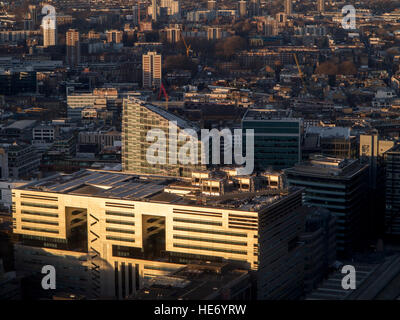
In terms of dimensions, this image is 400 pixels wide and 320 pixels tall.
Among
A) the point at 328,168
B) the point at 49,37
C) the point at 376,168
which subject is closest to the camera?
the point at 328,168

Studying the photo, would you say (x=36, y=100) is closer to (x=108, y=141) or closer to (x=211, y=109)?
(x=211, y=109)

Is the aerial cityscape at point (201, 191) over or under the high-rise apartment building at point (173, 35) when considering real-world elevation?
under

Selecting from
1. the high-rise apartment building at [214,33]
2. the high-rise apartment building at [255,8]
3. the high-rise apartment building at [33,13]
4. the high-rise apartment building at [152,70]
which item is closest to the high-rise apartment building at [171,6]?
the high-rise apartment building at [255,8]

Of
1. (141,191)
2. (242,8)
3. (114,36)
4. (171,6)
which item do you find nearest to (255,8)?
(242,8)

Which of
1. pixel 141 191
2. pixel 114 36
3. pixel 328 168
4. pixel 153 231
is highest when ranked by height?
pixel 114 36

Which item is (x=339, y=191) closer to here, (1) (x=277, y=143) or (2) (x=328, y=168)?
(2) (x=328, y=168)

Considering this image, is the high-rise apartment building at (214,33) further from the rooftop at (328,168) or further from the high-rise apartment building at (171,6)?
the rooftop at (328,168)

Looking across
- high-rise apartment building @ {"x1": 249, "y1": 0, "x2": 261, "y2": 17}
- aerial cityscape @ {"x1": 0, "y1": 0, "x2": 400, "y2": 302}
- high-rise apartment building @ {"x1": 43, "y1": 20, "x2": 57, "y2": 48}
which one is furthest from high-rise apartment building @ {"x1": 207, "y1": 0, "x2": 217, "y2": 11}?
aerial cityscape @ {"x1": 0, "y1": 0, "x2": 400, "y2": 302}
